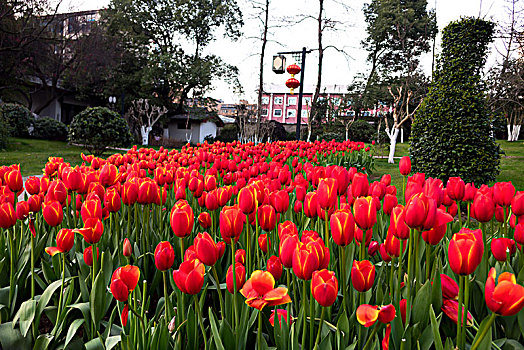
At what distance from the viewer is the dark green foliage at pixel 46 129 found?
21.1 m

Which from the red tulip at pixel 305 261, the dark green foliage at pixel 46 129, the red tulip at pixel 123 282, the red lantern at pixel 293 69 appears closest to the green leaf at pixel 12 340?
the red tulip at pixel 123 282

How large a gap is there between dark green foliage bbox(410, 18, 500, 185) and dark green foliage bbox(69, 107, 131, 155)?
427 inches

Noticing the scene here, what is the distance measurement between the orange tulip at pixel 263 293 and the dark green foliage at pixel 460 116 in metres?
5.84

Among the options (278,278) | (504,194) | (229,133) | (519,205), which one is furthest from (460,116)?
(229,133)

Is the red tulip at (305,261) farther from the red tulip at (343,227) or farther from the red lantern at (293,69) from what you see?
the red lantern at (293,69)

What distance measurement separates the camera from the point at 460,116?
5.98 metres

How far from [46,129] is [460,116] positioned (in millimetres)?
21752

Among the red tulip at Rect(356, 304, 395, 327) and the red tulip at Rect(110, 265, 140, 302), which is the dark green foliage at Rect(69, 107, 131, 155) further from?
the red tulip at Rect(356, 304, 395, 327)

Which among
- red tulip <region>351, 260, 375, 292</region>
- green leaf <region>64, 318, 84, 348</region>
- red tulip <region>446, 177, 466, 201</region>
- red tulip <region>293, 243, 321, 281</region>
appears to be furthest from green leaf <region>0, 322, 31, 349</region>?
red tulip <region>446, 177, 466, 201</region>

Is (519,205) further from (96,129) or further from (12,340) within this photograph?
(96,129)

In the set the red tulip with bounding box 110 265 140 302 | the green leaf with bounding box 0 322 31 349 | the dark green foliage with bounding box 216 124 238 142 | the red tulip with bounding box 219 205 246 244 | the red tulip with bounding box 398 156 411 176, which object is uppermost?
the dark green foliage with bounding box 216 124 238 142

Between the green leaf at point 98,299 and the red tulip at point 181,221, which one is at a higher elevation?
the red tulip at point 181,221

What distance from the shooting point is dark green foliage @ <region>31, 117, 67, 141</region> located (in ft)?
69.3

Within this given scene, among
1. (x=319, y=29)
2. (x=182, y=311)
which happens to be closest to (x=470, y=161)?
(x=182, y=311)
